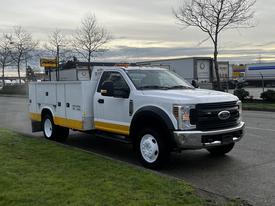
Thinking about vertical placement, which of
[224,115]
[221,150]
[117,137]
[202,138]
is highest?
[224,115]

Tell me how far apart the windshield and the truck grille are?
1.26 m

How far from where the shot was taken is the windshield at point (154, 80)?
893 centimetres

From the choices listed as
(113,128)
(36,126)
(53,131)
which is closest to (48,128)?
(53,131)

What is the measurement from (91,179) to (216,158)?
3.29 metres

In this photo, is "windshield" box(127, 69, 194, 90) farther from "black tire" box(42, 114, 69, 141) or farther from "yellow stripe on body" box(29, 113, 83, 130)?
A: "black tire" box(42, 114, 69, 141)

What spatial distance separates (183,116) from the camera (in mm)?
7672

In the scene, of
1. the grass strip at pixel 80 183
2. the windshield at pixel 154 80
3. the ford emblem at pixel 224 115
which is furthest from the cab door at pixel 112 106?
the ford emblem at pixel 224 115

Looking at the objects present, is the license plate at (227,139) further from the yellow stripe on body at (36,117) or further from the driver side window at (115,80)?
the yellow stripe on body at (36,117)

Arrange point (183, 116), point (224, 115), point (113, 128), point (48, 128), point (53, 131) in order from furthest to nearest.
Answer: point (48, 128) → point (53, 131) → point (113, 128) → point (224, 115) → point (183, 116)

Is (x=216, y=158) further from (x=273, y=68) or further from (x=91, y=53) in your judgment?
(x=273, y=68)

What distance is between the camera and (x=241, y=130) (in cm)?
847

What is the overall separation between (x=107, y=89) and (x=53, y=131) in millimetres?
2947

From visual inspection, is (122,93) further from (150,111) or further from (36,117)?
(36,117)

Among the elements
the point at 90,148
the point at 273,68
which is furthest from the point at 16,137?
the point at 273,68
